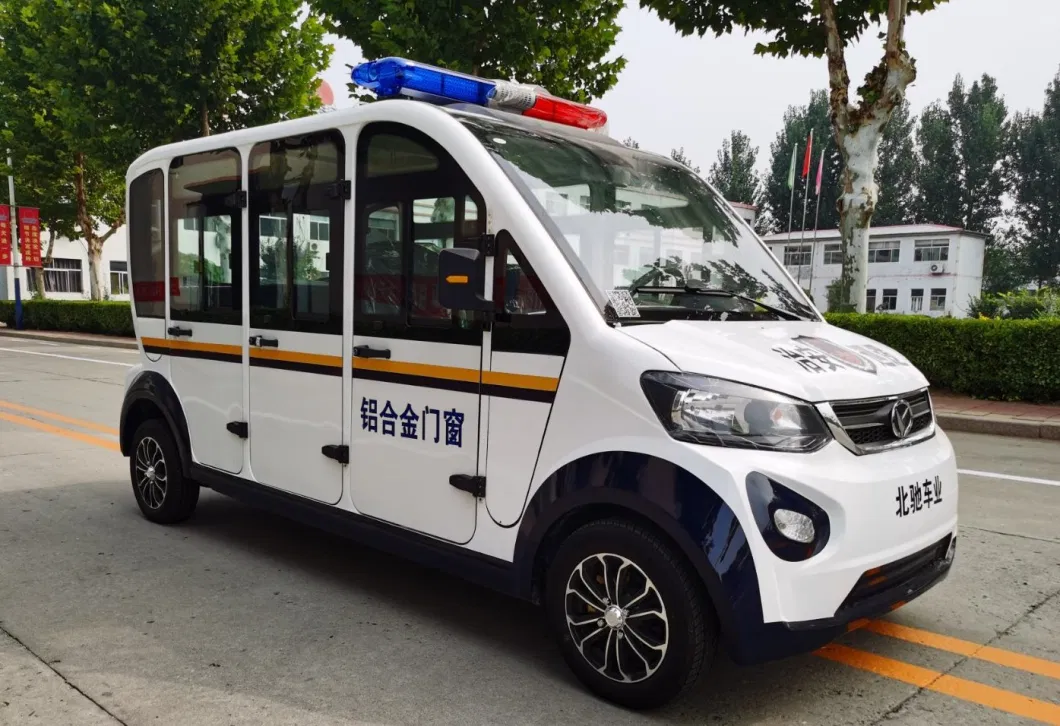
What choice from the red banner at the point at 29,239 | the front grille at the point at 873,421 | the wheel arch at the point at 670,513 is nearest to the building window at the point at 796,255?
the red banner at the point at 29,239

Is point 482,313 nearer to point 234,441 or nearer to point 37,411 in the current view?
point 234,441

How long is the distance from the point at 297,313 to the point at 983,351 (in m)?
9.53

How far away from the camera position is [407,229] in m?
3.71

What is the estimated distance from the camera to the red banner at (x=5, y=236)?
97.2 ft

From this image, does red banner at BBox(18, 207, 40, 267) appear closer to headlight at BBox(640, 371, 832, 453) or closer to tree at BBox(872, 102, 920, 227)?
headlight at BBox(640, 371, 832, 453)

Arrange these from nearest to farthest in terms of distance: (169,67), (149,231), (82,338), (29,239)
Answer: (149,231)
(169,67)
(82,338)
(29,239)

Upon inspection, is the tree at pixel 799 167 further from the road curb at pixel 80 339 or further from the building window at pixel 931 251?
the road curb at pixel 80 339

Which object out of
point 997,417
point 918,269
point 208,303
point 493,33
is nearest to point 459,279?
point 208,303

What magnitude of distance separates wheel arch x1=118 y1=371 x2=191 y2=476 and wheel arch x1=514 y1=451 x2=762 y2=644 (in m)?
2.85

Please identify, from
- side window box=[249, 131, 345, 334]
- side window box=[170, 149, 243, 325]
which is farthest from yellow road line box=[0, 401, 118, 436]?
side window box=[249, 131, 345, 334]

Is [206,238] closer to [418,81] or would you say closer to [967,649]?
[418,81]

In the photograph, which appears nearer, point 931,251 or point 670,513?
point 670,513

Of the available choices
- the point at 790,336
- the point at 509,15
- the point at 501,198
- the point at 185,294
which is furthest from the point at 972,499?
the point at 509,15

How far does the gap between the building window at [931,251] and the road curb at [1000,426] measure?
4785cm
